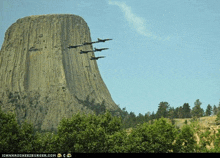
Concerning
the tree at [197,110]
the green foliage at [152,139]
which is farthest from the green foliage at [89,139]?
the tree at [197,110]

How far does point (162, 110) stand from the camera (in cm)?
13038

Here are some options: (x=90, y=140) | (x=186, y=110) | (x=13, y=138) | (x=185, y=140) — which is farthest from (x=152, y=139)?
(x=186, y=110)

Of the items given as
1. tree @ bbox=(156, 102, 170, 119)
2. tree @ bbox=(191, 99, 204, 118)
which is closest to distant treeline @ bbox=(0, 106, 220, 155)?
tree @ bbox=(156, 102, 170, 119)

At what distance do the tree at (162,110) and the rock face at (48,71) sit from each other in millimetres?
25271

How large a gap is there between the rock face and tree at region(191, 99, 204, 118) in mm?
37300

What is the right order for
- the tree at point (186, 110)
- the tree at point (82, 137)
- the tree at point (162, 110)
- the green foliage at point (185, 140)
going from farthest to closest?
the tree at point (186, 110) < the tree at point (162, 110) < the green foliage at point (185, 140) < the tree at point (82, 137)

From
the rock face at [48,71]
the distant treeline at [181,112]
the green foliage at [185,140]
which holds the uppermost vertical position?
the rock face at [48,71]

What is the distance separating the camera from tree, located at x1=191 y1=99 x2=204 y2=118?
431 feet

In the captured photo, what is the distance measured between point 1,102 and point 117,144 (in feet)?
359

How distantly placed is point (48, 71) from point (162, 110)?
58.5 meters

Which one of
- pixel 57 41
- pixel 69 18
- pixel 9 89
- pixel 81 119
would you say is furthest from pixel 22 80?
pixel 81 119

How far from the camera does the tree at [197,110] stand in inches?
5167

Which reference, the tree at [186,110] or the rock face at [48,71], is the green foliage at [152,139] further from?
the rock face at [48,71]

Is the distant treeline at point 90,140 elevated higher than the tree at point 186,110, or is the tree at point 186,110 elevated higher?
the tree at point 186,110
